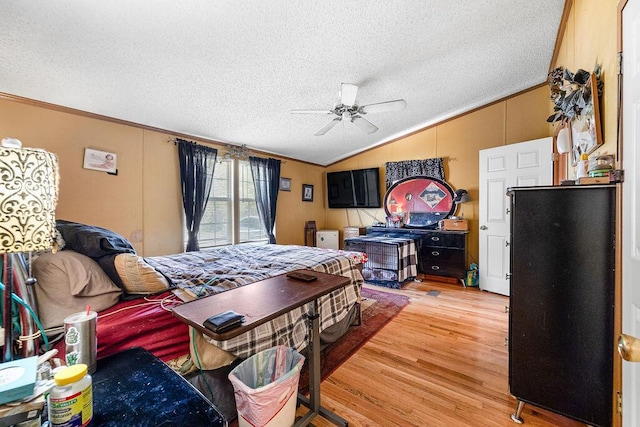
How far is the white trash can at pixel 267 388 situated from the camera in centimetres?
117

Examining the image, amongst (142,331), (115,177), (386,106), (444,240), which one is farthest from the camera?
(444,240)

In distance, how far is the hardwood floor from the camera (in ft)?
4.78

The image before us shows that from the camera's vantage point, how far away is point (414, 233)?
4.32 meters

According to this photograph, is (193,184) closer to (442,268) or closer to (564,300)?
(564,300)

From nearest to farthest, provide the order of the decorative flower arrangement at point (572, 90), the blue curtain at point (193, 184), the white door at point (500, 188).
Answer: the decorative flower arrangement at point (572, 90)
the white door at point (500, 188)
the blue curtain at point (193, 184)

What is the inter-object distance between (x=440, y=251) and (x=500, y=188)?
1263mm

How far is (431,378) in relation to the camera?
1776 millimetres

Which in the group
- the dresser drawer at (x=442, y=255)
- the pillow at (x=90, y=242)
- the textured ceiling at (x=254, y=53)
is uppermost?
the textured ceiling at (x=254, y=53)

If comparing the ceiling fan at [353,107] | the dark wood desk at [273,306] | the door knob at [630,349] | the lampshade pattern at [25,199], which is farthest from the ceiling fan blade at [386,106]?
the lampshade pattern at [25,199]

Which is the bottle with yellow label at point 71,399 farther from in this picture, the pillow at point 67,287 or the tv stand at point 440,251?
the tv stand at point 440,251

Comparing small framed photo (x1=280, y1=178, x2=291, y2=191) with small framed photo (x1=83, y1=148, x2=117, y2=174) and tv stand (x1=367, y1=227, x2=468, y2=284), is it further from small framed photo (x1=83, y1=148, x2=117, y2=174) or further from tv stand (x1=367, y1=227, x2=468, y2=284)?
small framed photo (x1=83, y1=148, x2=117, y2=174)

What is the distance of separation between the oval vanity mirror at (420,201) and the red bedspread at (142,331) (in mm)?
4138

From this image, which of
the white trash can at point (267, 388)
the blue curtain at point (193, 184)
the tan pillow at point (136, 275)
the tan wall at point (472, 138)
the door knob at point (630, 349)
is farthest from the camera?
the tan wall at point (472, 138)

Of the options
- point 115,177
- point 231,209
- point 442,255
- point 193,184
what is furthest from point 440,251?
point 115,177
